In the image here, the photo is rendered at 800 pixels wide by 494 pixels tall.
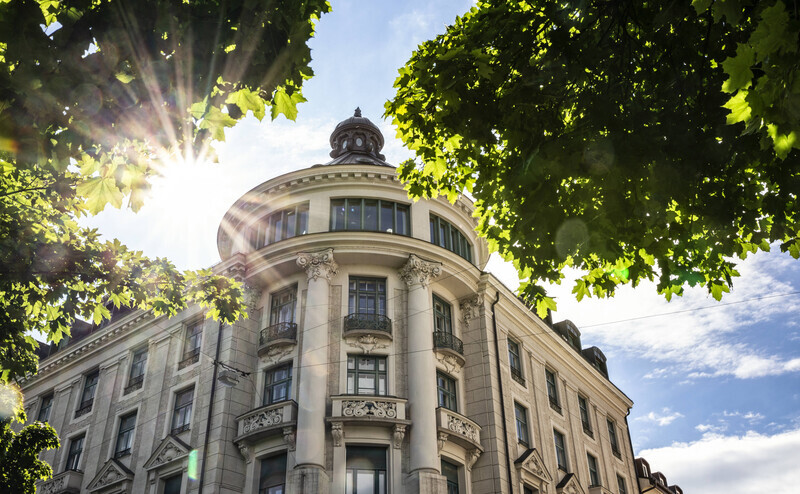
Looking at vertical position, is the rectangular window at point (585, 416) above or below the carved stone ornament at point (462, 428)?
above

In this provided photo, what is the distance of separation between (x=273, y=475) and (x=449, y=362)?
8.08 meters

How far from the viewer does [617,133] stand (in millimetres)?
7969

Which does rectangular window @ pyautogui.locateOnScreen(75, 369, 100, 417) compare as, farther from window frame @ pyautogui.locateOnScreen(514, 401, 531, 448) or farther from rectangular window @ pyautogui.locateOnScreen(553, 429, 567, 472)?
rectangular window @ pyautogui.locateOnScreen(553, 429, 567, 472)

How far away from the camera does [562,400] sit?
34.1 metres

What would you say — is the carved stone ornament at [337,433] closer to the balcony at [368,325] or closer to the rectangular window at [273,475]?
the rectangular window at [273,475]

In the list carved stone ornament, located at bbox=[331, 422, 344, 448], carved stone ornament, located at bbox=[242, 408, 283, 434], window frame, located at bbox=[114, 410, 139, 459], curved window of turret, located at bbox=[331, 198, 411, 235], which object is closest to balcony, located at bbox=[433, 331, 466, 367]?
curved window of turret, located at bbox=[331, 198, 411, 235]

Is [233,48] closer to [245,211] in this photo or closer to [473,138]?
[473,138]

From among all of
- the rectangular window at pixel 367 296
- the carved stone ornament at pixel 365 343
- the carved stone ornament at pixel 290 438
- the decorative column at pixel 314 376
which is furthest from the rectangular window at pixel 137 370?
the carved stone ornament at pixel 365 343

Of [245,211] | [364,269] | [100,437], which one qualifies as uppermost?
[245,211]

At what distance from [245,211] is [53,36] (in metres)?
25.0

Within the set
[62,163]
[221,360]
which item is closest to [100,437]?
[221,360]

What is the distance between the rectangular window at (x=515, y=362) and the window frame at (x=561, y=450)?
367 centimetres

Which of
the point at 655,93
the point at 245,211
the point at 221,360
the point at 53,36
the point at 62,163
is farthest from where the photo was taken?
the point at 245,211

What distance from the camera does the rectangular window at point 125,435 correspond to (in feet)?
98.4
